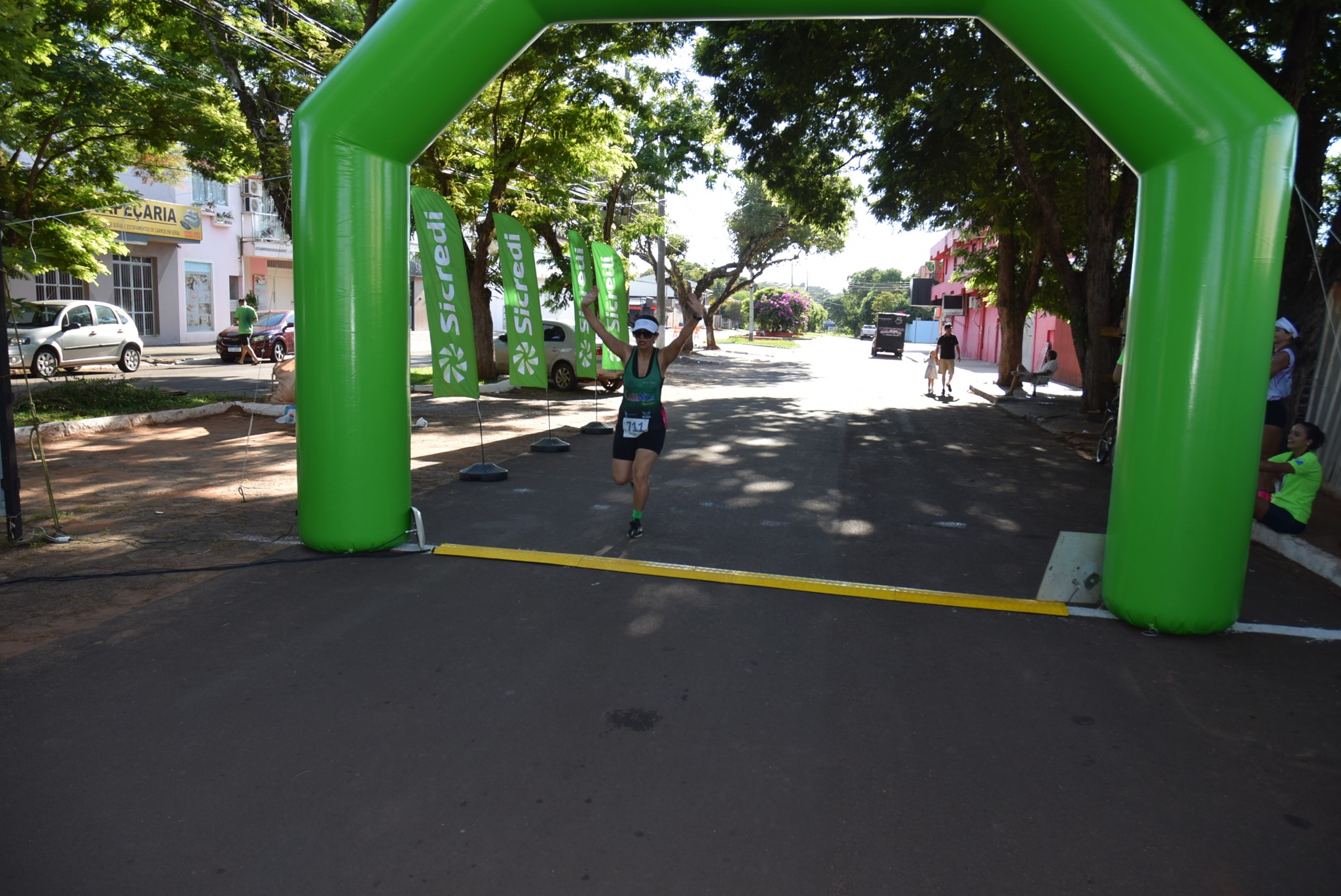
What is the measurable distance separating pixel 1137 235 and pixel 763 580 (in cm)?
306

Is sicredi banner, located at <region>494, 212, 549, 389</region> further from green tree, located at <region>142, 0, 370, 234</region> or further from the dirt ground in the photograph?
green tree, located at <region>142, 0, 370, 234</region>

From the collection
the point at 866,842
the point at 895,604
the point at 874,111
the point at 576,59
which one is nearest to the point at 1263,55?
the point at 874,111

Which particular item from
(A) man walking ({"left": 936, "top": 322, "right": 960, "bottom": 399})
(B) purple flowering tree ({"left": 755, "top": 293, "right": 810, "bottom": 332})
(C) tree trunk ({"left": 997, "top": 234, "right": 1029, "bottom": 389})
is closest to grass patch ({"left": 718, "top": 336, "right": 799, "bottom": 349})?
(B) purple flowering tree ({"left": 755, "top": 293, "right": 810, "bottom": 332})

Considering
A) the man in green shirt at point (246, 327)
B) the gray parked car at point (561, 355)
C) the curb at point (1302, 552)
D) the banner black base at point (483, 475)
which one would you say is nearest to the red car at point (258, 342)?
the man in green shirt at point (246, 327)

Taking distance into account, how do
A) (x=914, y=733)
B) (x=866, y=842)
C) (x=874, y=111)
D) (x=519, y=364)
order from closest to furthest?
(x=866, y=842), (x=914, y=733), (x=519, y=364), (x=874, y=111)

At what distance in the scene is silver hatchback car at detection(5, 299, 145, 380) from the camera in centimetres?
1836

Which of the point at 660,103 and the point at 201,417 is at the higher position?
the point at 660,103

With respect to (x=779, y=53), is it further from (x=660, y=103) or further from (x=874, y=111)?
(x=660, y=103)

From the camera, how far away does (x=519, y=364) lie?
1084 cm

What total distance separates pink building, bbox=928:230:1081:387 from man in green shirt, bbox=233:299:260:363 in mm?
19792

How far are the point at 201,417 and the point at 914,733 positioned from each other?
1293 centimetres

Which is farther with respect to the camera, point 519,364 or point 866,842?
point 519,364

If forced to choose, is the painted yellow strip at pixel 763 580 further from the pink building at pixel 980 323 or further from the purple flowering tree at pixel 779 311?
the purple flowering tree at pixel 779 311

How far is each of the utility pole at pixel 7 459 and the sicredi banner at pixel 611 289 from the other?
279 inches
